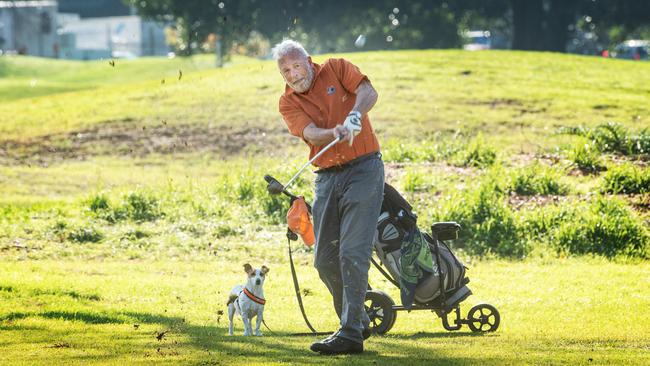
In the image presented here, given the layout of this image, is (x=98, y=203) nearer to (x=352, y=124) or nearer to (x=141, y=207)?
(x=141, y=207)

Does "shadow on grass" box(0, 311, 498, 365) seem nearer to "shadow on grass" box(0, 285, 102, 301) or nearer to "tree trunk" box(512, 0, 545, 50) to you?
"shadow on grass" box(0, 285, 102, 301)

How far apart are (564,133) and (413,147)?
329 cm

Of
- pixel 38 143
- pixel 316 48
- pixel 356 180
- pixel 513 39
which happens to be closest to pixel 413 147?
pixel 38 143

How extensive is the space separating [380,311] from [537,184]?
9077mm

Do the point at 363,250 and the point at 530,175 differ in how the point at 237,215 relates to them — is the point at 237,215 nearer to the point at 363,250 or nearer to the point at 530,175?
the point at 530,175

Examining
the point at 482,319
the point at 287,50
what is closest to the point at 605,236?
the point at 482,319

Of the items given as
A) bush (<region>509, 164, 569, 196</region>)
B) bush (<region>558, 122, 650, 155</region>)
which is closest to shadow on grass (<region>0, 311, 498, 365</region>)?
bush (<region>509, 164, 569, 196</region>)

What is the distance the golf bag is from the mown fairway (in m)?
0.43

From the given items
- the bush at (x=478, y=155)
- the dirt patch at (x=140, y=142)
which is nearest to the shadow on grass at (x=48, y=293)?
the bush at (x=478, y=155)

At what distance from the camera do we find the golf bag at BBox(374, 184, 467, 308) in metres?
8.77

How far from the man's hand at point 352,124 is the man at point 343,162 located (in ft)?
0.39

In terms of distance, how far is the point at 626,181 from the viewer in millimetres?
17375

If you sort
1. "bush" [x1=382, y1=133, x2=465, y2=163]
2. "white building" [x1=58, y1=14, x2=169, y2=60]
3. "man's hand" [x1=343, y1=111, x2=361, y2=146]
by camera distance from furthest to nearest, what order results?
1. "white building" [x1=58, y1=14, x2=169, y2=60]
2. "bush" [x1=382, y1=133, x2=465, y2=163]
3. "man's hand" [x1=343, y1=111, x2=361, y2=146]

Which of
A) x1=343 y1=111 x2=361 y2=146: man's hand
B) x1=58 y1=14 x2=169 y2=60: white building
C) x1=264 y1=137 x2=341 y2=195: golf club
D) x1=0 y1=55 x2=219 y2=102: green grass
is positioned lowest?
x1=58 y1=14 x2=169 y2=60: white building
